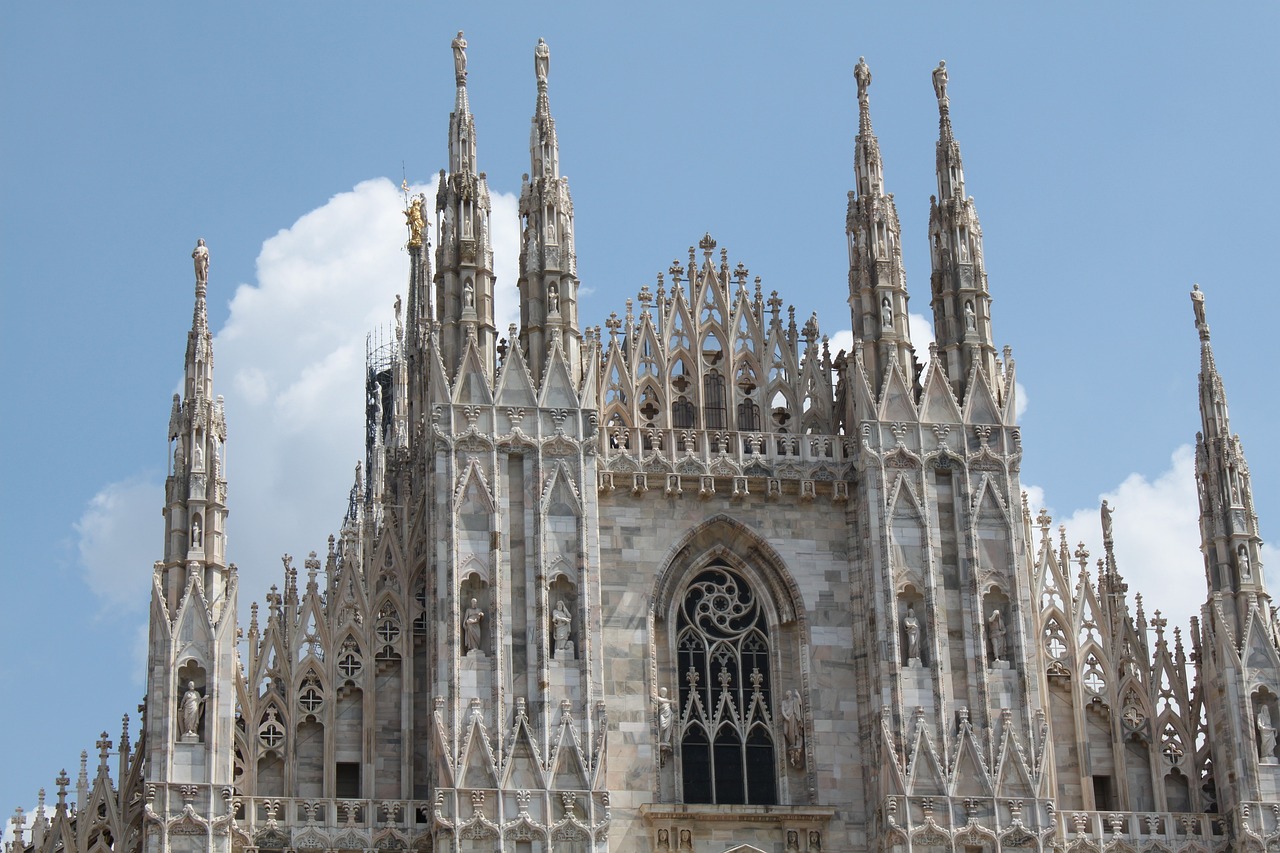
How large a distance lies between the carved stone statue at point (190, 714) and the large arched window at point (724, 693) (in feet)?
22.7

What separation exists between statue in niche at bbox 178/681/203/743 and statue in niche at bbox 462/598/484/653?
3.74 m

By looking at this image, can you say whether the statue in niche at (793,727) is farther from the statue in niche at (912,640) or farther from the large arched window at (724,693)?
the statue in niche at (912,640)

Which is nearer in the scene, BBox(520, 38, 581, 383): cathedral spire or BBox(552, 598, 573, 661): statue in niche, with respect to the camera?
BBox(552, 598, 573, 661): statue in niche

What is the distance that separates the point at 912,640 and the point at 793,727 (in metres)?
2.12

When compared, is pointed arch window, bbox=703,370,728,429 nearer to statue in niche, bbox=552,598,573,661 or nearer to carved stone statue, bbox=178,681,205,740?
statue in niche, bbox=552,598,573,661

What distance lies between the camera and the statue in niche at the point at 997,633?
3662 cm

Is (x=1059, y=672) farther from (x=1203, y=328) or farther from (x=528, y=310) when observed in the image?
(x=528, y=310)

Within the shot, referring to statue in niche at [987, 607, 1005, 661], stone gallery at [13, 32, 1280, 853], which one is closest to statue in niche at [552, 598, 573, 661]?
stone gallery at [13, 32, 1280, 853]

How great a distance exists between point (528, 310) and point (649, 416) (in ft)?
8.12

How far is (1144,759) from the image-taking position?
123 feet

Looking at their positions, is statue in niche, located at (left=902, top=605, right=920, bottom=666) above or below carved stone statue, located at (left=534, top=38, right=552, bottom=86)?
below

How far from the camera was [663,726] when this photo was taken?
36.0 metres

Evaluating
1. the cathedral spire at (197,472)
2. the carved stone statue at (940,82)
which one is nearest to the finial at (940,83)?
the carved stone statue at (940,82)

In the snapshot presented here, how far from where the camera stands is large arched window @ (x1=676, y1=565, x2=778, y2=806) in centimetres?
3631
